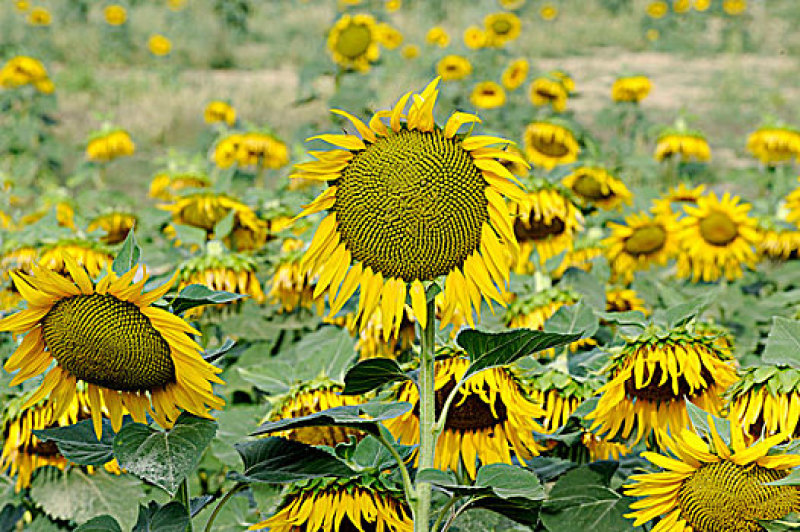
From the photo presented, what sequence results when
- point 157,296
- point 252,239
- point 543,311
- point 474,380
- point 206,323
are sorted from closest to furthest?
1. point 157,296
2. point 474,380
3. point 543,311
4. point 206,323
5. point 252,239

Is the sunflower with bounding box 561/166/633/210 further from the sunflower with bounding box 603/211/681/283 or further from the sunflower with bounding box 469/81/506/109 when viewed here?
the sunflower with bounding box 469/81/506/109

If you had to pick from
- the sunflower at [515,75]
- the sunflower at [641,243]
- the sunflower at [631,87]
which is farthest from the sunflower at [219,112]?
the sunflower at [641,243]

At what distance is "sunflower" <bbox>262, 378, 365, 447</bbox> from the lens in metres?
1.39

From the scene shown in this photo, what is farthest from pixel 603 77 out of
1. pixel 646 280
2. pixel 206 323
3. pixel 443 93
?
pixel 206 323

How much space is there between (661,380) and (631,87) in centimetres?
380

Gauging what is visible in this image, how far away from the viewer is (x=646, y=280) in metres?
2.62

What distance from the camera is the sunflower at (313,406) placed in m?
1.39

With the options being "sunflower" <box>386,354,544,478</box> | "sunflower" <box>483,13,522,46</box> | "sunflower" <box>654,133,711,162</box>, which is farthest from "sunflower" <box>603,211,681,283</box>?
"sunflower" <box>483,13,522,46</box>

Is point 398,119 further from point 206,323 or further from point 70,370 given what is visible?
point 206,323

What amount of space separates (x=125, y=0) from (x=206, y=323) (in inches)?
630

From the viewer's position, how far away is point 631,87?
15.7 feet

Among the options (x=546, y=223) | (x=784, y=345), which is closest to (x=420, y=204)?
(x=784, y=345)

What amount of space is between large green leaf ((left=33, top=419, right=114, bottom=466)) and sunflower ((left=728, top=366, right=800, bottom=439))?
868mm

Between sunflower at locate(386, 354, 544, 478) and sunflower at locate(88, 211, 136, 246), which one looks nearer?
sunflower at locate(386, 354, 544, 478)
